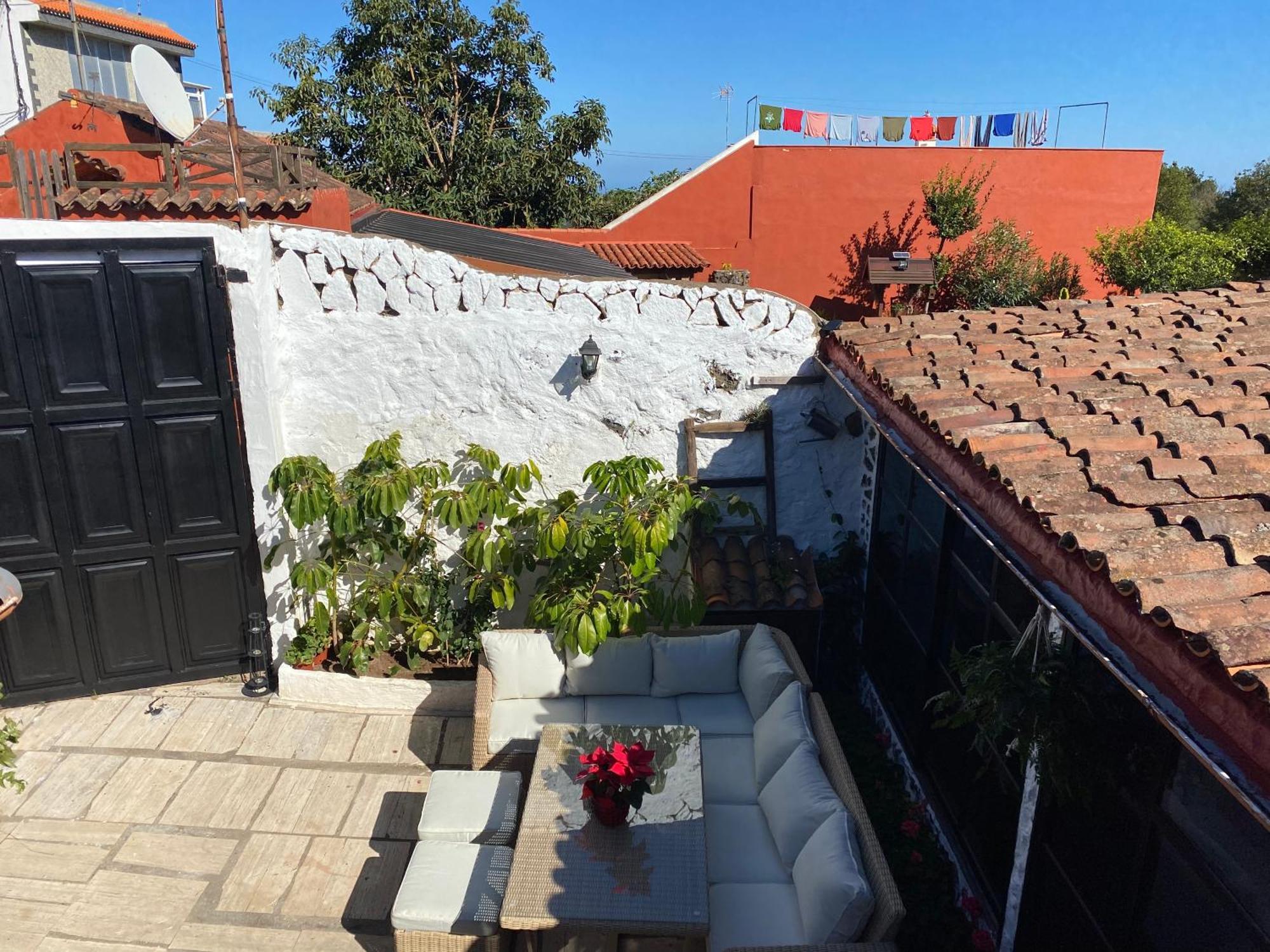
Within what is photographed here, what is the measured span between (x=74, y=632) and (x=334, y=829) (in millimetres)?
2554

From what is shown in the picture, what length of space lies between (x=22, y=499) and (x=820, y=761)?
17.4 ft

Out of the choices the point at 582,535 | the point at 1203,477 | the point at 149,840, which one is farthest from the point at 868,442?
the point at 149,840

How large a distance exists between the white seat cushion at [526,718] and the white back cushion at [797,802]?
1420 mm

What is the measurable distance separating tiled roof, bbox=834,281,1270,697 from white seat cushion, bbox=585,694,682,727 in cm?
237

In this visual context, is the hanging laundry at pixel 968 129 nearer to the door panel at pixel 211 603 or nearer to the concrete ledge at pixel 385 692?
the concrete ledge at pixel 385 692

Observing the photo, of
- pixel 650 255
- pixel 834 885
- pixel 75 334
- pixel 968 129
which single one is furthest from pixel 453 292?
pixel 968 129

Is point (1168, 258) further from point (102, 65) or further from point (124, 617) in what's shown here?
point (102, 65)

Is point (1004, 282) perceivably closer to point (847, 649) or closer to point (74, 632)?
point (847, 649)

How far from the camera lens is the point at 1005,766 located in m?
4.08

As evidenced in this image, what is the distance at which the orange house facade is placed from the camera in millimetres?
15578

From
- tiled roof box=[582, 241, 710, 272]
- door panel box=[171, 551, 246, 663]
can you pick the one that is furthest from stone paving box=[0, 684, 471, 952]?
tiled roof box=[582, 241, 710, 272]

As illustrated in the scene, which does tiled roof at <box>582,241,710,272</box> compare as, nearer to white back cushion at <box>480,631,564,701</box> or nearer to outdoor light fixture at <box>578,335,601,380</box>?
outdoor light fixture at <box>578,335,601,380</box>

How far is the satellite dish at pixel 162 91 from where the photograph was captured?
5.68m

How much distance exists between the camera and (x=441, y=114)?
18266 millimetres
